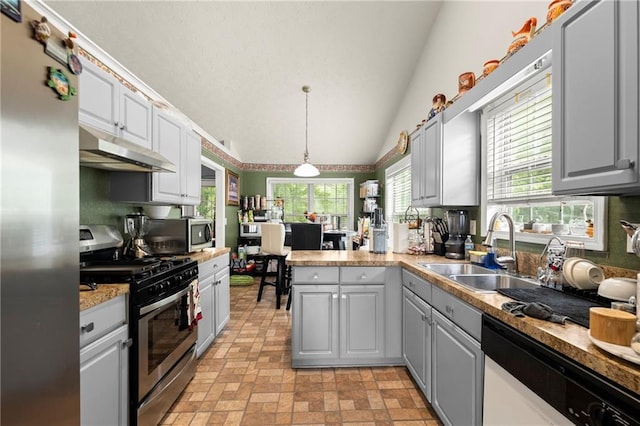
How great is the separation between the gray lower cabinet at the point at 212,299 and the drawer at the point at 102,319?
939 millimetres

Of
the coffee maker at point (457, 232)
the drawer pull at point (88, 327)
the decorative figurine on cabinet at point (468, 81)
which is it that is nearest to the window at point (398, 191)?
the coffee maker at point (457, 232)

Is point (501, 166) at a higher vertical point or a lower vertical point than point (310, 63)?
lower

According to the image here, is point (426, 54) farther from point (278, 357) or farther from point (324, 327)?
point (278, 357)

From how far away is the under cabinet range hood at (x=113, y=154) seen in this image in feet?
4.84

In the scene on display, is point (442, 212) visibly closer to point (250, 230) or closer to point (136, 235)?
point (136, 235)

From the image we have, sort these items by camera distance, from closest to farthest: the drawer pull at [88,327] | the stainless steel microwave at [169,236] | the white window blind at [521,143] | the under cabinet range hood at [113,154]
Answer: the drawer pull at [88,327] < the under cabinet range hood at [113,154] < the white window blind at [521,143] < the stainless steel microwave at [169,236]

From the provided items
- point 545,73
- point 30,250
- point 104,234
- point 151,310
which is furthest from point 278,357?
point 545,73

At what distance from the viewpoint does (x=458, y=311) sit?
4.89ft

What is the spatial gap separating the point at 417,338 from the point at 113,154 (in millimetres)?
2213

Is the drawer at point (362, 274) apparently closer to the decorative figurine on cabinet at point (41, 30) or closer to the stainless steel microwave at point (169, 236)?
the stainless steel microwave at point (169, 236)

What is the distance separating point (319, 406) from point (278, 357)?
2.50ft

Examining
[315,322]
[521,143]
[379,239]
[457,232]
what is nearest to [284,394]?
[315,322]

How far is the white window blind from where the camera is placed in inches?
70.2

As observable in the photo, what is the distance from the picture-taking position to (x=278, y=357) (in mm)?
2613
